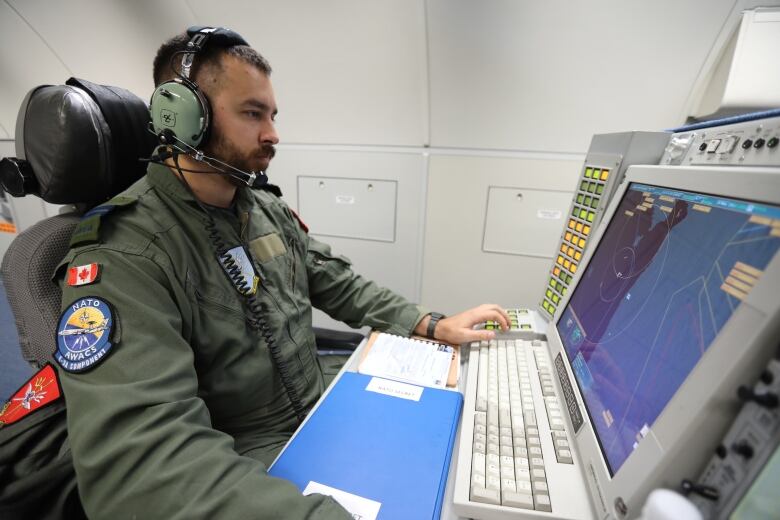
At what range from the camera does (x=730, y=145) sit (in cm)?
60

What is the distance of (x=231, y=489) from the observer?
51 centimetres

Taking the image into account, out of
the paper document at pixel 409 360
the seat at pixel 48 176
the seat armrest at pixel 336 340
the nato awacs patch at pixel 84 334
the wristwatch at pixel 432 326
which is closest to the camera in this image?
the nato awacs patch at pixel 84 334

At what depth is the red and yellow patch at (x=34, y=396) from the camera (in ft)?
2.02

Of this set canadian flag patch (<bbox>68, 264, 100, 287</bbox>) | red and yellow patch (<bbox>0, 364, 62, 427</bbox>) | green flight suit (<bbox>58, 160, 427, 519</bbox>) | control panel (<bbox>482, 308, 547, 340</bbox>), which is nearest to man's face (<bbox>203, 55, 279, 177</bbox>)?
green flight suit (<bbox>58, 160, 427, 519</bbox>)

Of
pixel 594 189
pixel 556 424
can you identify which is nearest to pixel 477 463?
pixel 556 424

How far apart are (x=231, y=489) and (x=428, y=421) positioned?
0.37m

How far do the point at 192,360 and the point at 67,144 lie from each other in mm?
540

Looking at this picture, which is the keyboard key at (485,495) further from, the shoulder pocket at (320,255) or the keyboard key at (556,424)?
the shoulder pocket at (320,255)

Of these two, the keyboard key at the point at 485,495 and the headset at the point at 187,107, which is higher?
the headset at the point at 187,107

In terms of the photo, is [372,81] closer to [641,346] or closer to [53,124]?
[53,124]

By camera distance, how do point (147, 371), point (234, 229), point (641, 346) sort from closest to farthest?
point (641, 346) < point (147, 371) < point (234, 229)

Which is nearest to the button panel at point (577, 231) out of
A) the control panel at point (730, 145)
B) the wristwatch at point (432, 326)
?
the control panel at point (730, 145)

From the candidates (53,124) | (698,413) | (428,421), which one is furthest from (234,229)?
(698,413)

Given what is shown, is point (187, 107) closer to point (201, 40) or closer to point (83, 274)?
point (201, 40)
